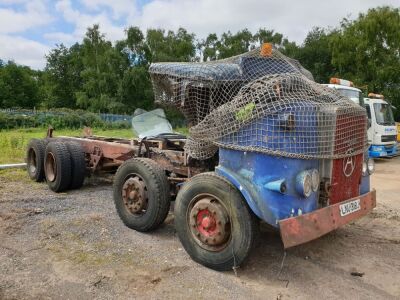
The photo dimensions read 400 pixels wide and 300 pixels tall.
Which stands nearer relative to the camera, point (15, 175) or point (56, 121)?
point (15, 175)

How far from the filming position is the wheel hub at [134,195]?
5.05 m

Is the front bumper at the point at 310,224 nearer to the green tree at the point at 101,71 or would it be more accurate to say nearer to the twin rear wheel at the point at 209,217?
the twin rear wheel at the point at 209,217

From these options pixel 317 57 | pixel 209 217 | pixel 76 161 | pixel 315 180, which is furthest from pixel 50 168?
pixel 317 57

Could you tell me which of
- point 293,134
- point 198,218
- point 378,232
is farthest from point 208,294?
point 378,232

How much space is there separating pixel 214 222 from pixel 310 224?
92cm

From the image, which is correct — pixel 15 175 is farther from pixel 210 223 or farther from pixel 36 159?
pixel 210 223

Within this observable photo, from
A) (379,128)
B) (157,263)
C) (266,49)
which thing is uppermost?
(266,49)

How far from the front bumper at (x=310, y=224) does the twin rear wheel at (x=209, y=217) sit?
0.37 metres

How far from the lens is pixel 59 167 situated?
706 centimetres

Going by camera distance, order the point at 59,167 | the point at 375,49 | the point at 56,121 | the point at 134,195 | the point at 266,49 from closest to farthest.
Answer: the point at 266,49 → the point at 134,195 → the point at 59,167 → the point at 375,49 → the point at 56,121

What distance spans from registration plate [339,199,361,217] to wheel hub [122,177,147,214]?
2.24 metres

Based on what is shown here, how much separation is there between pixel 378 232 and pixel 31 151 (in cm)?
643

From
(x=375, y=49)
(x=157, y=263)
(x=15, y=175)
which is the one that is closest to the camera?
(x=157, y=263)

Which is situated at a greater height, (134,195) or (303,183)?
(303,183)
